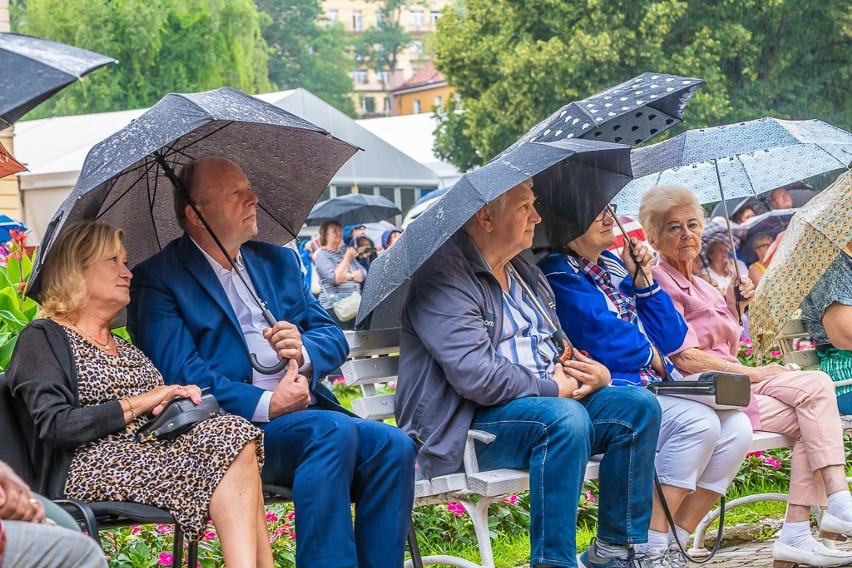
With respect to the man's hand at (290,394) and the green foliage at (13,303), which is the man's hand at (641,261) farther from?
the green foliage at (13,303)

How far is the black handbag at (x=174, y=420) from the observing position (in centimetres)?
371

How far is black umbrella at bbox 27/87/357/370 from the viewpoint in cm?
366

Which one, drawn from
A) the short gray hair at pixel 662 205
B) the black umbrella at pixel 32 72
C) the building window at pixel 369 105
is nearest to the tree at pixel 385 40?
the building window at pixel 369 105

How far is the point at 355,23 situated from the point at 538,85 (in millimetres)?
95917

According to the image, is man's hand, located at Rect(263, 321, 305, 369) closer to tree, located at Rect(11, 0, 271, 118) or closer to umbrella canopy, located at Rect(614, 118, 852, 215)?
umbrella canopy, located at Rect(614, 118, 852, 215)

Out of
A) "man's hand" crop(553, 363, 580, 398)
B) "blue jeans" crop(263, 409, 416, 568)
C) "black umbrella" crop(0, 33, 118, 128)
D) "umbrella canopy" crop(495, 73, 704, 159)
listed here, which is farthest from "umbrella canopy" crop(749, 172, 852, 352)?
"black umbrella" crop(0, 33, 118, 128)

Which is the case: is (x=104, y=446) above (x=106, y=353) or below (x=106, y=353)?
below

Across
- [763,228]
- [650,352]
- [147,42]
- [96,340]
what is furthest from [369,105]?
[96,340]

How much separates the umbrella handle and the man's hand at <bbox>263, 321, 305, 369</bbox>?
5cm

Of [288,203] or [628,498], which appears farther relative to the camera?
[288,203]

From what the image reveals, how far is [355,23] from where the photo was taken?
12300cm

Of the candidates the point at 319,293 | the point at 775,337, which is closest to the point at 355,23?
the point at 319,293

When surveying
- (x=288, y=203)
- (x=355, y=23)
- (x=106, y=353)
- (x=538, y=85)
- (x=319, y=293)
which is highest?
(x=355, y=23)

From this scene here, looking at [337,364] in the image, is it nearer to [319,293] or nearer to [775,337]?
[775,337]
